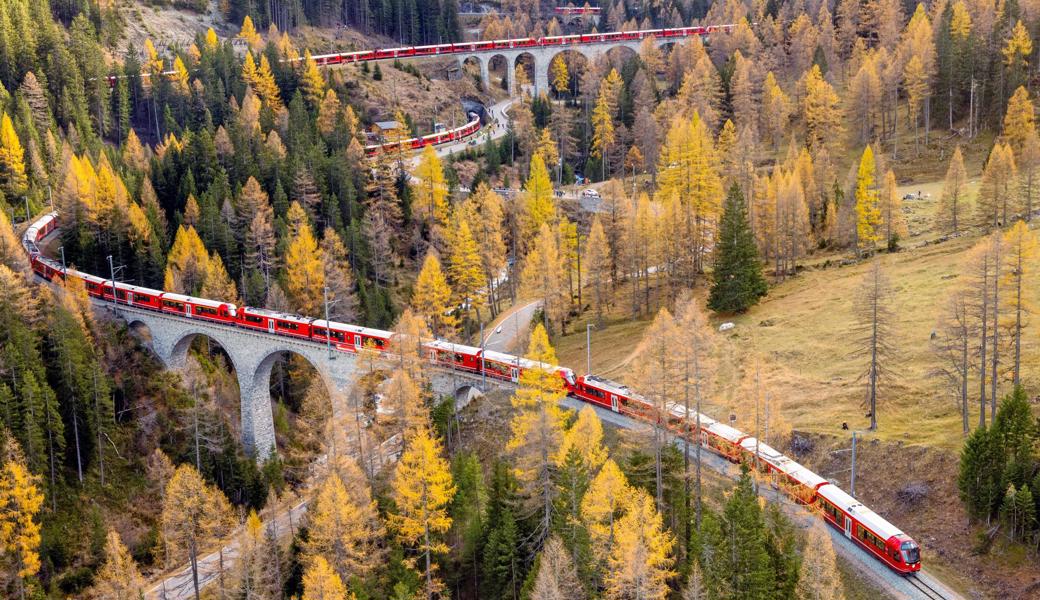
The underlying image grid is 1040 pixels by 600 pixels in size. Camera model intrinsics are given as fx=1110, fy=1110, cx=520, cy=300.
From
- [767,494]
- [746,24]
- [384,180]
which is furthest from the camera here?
[746,24]

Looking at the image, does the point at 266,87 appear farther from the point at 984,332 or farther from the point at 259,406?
the point at 984,332

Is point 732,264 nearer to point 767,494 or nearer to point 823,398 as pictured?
Result: point 823,398

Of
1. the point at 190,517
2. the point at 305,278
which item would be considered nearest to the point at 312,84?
the point at 305,278

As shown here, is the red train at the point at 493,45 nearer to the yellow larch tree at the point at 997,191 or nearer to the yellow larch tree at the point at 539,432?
the yellow larch tree at the point at 997,191

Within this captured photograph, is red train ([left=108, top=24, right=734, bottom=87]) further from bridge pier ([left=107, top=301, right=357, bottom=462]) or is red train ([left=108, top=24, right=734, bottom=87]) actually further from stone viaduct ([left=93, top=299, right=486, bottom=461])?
bridge pier ([left=107, top=301, right=357, bottom=462])

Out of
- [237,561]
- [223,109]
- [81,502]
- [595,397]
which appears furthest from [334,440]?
[223,109]

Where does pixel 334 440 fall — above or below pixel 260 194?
below
